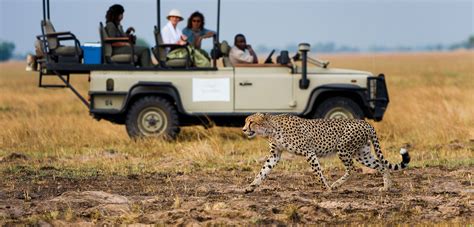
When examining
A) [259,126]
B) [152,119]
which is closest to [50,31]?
[152,119]

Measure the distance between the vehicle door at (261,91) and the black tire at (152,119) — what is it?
0.93m

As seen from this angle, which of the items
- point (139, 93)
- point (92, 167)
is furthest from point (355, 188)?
point (139, 93)

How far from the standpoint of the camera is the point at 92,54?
14312 mm

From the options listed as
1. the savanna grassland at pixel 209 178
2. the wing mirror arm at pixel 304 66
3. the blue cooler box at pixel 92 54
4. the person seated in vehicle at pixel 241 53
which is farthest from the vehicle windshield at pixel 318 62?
the blue cooler box at pixel 92 54

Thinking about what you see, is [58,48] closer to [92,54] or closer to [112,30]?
[92,54]

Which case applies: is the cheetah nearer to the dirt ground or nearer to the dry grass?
the dirt ground

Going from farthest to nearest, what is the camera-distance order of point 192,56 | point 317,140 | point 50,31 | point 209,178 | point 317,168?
point 192,56 < point 50,31 < point 209,178 < point 317,140 < point 317,168

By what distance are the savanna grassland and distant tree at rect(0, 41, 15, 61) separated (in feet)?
246

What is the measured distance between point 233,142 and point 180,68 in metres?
1.27

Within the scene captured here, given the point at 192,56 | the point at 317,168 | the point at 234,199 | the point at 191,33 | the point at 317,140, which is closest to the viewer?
the point at 234,199

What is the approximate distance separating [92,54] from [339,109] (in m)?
3.43

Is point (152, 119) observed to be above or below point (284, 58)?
below

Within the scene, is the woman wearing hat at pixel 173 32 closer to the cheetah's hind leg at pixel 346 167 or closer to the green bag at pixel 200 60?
the green bag at pixel 200 60

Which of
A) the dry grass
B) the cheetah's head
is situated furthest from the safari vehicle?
the cheetah's head
